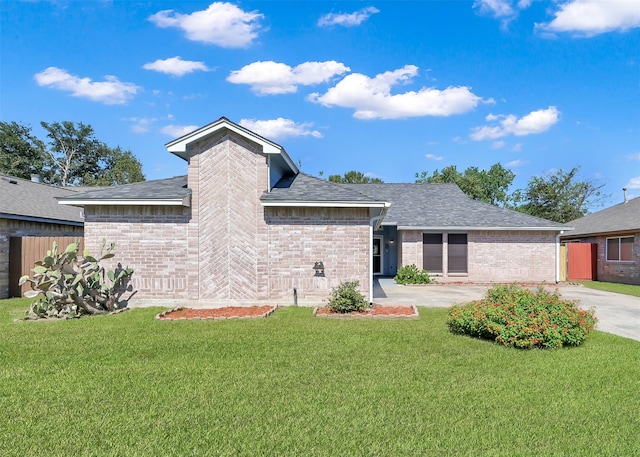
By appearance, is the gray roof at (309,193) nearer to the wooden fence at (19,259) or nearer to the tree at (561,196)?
the wooden fence at (19,259)

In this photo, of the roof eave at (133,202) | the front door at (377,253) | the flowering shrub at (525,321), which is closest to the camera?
the flowering shrub at (525,321)

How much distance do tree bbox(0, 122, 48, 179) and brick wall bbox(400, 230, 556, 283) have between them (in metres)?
47.1

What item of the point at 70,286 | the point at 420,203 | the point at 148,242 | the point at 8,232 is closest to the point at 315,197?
the point at 148,242

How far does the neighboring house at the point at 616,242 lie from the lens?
18.5 metres

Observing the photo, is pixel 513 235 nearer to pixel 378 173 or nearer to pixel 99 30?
pixel 99 30

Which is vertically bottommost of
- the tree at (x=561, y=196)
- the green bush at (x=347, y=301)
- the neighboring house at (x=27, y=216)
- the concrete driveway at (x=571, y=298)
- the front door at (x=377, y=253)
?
the concrete driveway at (x=571, y=298)

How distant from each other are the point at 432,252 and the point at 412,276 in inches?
71.3

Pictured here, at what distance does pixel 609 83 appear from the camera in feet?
59.3

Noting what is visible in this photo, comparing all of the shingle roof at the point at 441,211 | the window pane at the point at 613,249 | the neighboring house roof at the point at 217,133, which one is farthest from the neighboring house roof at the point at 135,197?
the window pane at the point at 613,249

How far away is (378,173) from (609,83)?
3952 centimetres

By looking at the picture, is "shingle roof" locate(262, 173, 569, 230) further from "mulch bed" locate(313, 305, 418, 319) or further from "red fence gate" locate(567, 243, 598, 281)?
"red fence gate" locate(567, 243, 598, 281)

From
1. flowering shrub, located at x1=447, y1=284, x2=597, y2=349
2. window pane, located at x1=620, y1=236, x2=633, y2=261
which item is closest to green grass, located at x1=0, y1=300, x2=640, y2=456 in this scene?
flowering shrub, located at x1=447, y1=284, x2=597, y2=349

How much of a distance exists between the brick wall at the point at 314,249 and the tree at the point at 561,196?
1634 inches

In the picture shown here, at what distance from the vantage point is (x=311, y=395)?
457 cm
